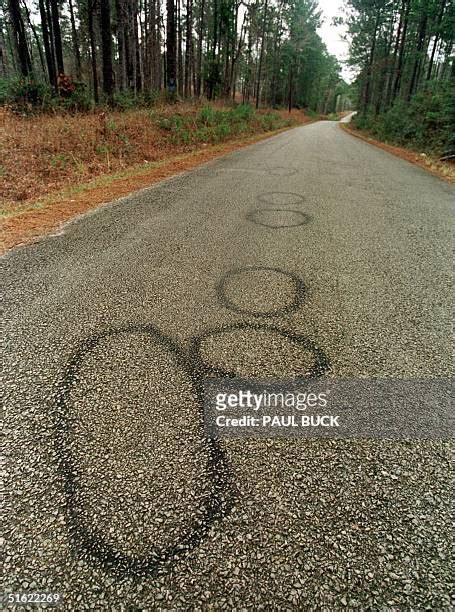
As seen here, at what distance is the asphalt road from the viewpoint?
0.93 meters

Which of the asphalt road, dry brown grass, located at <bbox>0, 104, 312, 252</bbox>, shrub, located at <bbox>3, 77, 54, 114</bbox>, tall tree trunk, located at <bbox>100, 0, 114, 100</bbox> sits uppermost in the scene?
tall tree trunk, located at <bbox>100, 0, 114, 100</bbox>

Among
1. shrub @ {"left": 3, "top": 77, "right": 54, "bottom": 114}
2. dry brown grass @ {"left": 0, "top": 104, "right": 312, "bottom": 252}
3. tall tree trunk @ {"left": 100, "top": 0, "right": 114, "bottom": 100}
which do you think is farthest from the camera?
tall tree trunk @ {"left": 100, "top": 0, "right": 114, "bottom": 100}

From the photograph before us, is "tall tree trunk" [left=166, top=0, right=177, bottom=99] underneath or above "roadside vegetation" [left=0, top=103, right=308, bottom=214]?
above

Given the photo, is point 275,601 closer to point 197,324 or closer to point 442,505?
point 442,505

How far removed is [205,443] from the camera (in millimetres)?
1282

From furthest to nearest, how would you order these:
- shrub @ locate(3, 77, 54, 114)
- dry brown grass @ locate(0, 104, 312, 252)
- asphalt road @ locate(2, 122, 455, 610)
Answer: shrub @ locate(3, 77, 54, 114)
dry brown grass @ locate(0, 104, 312, 252)
asphalt road @ locate(2, 122, 455, 610)

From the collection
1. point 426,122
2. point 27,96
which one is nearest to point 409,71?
point 426,122

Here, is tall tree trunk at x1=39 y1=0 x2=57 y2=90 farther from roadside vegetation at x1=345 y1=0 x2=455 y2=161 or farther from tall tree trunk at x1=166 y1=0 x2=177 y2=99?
roadside vegetation at x1=345 y1=0 x2=455 y2=161

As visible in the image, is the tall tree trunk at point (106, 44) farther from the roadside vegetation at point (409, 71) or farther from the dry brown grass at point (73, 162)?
the roadside vegetation at point (409, 71)

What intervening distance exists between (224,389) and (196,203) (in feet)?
11.3

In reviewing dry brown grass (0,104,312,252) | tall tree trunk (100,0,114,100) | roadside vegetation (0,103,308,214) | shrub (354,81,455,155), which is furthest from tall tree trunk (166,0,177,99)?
shrub (354,81,455,155)

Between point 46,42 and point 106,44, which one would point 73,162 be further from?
point 46,42

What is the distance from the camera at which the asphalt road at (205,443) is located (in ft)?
3.04

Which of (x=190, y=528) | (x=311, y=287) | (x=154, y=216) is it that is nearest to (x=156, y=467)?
(x=190, y=528)
